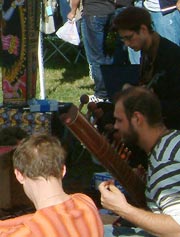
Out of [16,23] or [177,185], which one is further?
[16,23]

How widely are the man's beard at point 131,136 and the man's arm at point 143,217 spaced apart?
25 centimetres

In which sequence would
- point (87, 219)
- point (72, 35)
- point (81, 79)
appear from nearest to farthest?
point (87, 219) < point (72, 35) < point (81, 79)

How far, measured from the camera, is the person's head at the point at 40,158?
2074mm

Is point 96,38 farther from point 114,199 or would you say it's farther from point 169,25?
point 114,199

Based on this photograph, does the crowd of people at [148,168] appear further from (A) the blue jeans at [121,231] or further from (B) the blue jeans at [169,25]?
(B) the blue jeans at [169,25]

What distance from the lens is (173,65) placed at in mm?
3592

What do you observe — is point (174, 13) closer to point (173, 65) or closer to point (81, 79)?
point (173, 65)

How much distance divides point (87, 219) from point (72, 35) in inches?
169

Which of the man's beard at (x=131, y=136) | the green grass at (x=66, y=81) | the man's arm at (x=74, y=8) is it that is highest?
the man's arm at (x=74, y=8)

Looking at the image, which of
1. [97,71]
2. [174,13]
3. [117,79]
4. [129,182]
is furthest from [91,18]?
[129,182]

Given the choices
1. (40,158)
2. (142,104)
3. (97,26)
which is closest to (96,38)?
(97,26)

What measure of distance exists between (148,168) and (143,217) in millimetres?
307

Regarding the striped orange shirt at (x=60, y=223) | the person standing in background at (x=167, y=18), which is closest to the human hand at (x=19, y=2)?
the person standing in background at (x=167, y=18)

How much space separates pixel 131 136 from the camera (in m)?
2.60
